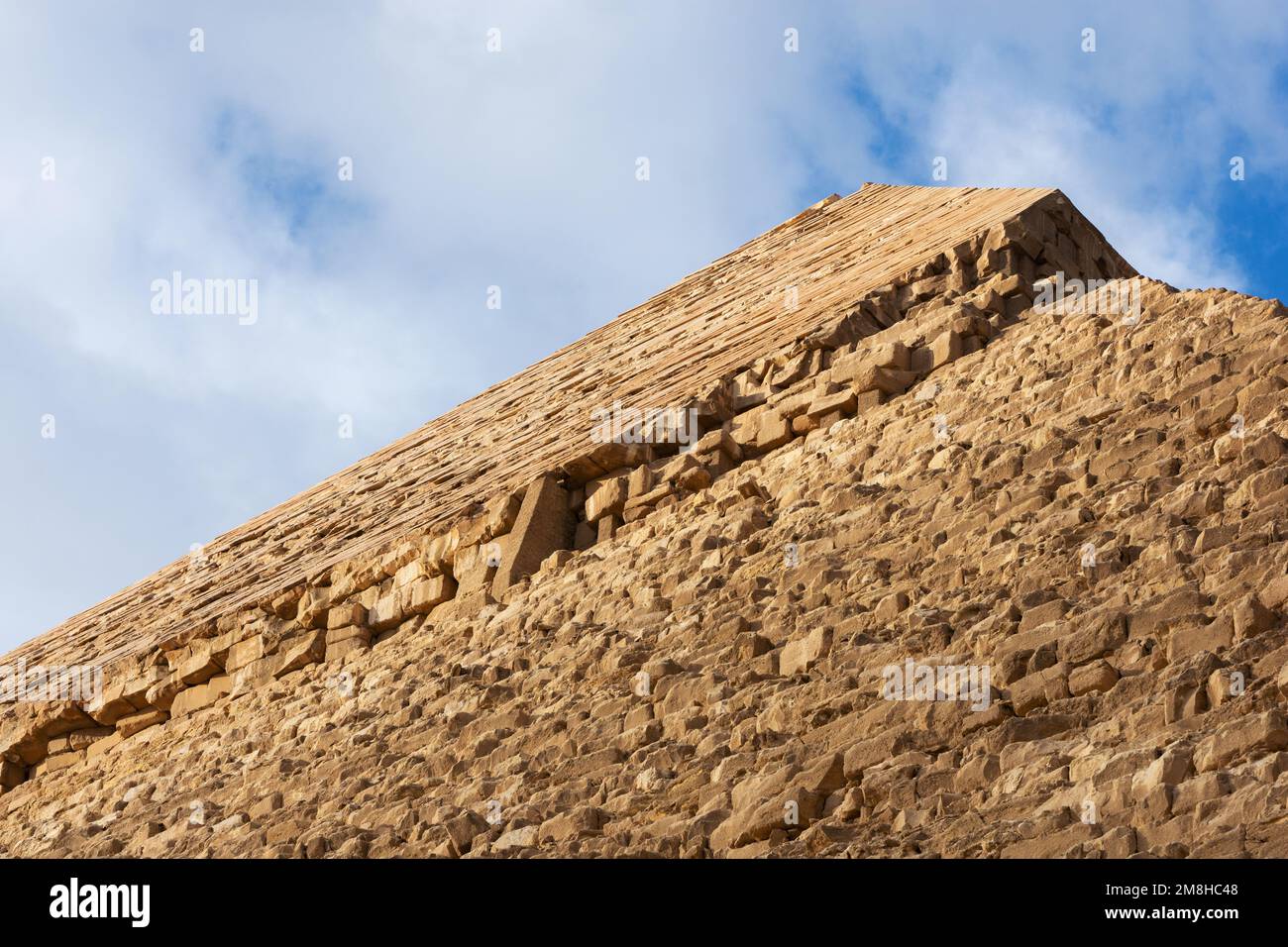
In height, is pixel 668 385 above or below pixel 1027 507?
above

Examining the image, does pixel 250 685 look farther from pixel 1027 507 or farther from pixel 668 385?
pixel 1027 507

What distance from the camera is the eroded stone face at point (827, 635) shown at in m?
5.58

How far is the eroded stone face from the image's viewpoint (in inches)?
220

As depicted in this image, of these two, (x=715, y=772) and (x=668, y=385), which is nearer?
(x=715, y=772)

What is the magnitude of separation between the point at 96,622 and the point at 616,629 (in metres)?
7.08

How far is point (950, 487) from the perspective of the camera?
25.2 ft

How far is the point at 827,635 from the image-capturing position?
687 cm
